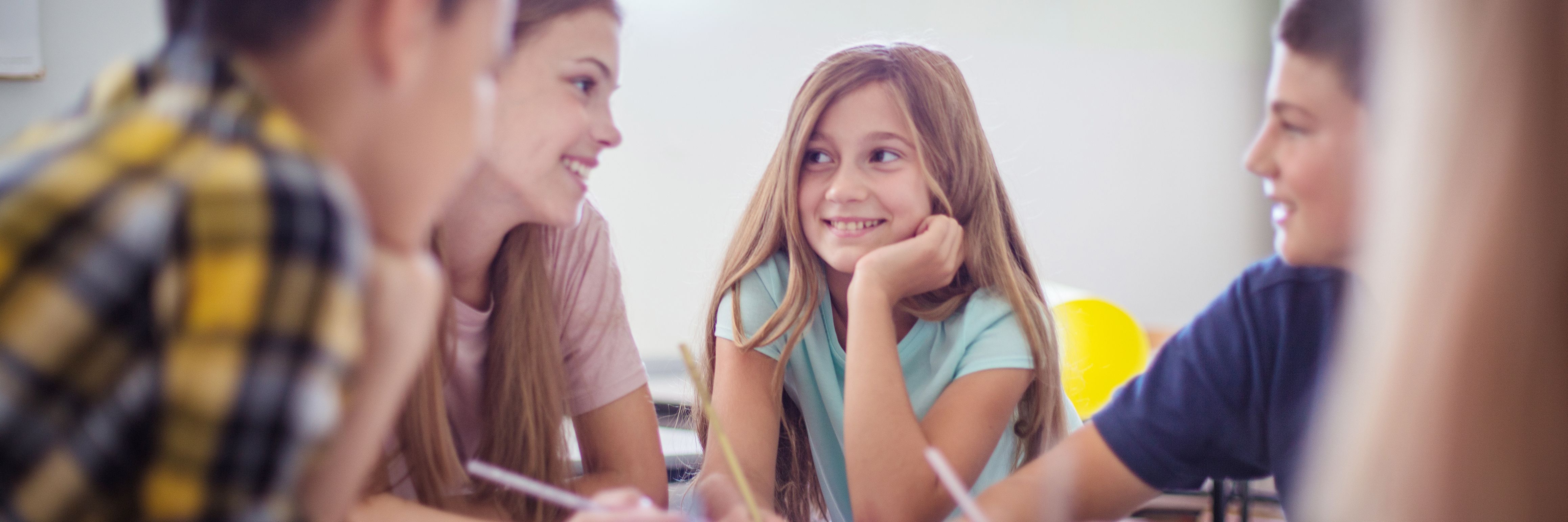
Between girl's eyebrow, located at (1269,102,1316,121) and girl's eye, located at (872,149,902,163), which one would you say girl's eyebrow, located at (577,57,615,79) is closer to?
girl's eye, located at (872,149,902,163)

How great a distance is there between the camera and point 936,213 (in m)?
1.17

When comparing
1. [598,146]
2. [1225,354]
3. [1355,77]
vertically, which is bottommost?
[1225,354]

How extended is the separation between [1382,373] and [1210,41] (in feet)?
8.65

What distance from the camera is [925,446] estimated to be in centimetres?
91

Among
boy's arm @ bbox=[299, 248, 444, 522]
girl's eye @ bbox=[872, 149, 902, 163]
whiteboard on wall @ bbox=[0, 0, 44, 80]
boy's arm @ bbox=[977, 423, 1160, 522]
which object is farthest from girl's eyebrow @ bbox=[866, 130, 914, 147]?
whiteboard on wall @ bbox=[0, 0, 44, 80]

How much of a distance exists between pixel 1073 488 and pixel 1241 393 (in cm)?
17

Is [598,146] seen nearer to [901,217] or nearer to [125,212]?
[901,217]

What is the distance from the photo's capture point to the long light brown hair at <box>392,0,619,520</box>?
0.80 meters

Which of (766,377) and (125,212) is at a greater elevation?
(125,212)

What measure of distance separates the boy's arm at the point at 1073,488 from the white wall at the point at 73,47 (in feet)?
5.31

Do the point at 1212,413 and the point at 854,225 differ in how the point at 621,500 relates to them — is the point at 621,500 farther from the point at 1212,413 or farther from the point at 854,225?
the point at 854,225

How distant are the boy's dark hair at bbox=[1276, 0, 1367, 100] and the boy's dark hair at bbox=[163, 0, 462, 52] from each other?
23.5 inches

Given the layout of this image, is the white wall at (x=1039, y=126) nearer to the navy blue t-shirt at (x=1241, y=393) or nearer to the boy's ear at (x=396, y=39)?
the navy blue t-shirt at (x=1241, y=393)

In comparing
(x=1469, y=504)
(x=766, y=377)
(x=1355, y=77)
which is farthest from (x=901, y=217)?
(x=1469, y=504)
